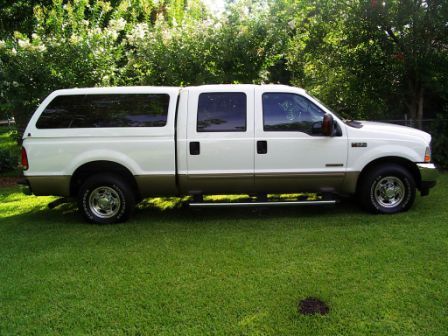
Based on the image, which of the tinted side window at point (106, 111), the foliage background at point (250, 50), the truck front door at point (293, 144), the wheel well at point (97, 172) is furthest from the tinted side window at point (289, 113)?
the foliage background at point (250, 50)

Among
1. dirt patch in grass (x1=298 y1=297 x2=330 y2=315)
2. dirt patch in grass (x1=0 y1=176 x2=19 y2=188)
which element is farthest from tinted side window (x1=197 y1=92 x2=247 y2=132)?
dirt patch in grass (x1=0 y1=176 x2=19 y2=188)

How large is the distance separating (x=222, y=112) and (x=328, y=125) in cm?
147

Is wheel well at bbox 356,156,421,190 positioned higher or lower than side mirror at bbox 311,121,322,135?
lower

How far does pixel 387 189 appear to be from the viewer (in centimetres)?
625

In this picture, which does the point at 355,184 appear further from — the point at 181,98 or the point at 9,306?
the point at 9,306

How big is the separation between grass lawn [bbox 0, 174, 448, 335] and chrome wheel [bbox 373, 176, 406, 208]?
27 cm

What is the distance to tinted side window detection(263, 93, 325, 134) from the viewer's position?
19.9ft

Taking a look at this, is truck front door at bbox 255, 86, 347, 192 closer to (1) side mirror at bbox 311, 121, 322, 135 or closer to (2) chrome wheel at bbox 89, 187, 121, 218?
(1) side mirror at bbox 311, 121, 322, 135

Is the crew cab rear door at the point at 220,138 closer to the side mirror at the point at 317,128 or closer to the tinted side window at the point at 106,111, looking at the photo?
the tinted side window at the point at 106,111

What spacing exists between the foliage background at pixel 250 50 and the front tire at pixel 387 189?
355cm

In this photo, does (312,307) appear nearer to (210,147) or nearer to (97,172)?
(210,147)

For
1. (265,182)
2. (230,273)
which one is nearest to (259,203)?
(265,182)

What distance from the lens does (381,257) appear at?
4738mm

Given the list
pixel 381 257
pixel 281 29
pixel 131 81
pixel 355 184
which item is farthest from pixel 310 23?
pixel 381 257
